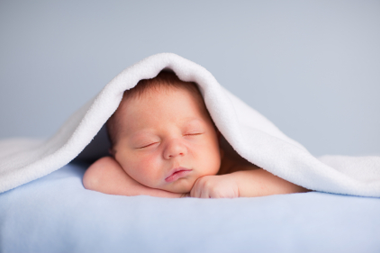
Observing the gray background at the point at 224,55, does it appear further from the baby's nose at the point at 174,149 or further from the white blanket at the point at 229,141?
the baby's nose at the point at 174,149

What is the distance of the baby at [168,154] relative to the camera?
1.07m

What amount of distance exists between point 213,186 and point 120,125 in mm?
448

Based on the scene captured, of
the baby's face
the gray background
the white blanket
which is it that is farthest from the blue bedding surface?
the gray background

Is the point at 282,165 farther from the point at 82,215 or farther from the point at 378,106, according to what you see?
the point at 378,106

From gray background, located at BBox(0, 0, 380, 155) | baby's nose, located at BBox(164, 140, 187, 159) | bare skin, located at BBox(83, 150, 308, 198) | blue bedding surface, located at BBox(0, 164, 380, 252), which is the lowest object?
blue bedding surface, located at BBox(0, 164, 380, 252)

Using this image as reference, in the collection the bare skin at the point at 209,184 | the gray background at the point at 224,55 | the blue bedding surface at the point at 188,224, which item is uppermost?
the gray background at the point at 224,55

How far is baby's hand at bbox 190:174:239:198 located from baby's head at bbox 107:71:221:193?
6 cm

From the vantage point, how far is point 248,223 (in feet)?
2.73

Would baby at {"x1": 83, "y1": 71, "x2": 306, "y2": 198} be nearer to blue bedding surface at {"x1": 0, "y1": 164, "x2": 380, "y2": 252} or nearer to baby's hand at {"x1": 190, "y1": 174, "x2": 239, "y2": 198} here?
baby's hand at {"x1": 190, "y1": 174, "x2": 239, "y2": 198}

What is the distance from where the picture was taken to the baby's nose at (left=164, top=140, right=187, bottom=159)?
106 cm

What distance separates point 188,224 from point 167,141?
0.34 metres

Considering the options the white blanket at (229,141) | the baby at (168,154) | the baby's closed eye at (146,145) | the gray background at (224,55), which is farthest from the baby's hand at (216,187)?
the gray background at (224,55)

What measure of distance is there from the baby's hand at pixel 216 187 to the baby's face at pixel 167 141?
2.3 inches

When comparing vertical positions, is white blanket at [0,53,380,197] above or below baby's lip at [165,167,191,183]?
above
